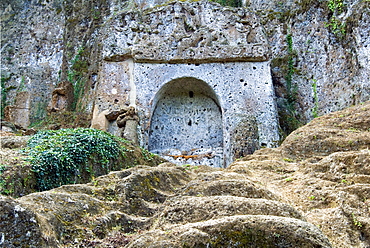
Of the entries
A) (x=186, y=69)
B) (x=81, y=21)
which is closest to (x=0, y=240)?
(x=186, y=69)

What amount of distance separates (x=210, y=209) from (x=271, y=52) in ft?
44.3

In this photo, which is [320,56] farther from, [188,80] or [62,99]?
[62,99]

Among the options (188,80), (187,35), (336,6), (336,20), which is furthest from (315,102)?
(187,35)

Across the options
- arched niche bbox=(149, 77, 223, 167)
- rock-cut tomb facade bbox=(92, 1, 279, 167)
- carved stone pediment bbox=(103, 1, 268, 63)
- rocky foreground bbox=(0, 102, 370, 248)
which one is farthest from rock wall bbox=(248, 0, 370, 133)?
rocky foreground bbox=(0, 102, 370, 248)

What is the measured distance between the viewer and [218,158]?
15.4 metres

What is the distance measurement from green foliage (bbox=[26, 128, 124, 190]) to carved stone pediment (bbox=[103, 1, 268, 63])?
615 centimetres

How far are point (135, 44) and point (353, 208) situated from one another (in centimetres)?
1299

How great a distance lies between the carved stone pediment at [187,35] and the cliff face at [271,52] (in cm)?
108

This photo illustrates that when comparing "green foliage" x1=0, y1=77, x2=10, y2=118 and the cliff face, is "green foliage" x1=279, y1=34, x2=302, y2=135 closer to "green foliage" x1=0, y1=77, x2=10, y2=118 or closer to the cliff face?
the cliff face

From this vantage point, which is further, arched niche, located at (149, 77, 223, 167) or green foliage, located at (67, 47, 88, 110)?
green foliage, located at (67, 47, 88, 110)

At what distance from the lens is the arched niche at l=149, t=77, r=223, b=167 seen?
655 inches

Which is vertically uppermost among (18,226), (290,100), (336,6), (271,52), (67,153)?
(336,6)

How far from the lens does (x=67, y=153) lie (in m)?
9.78

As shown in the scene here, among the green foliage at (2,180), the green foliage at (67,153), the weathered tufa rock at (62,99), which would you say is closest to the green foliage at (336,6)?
the green foliage at (67,153)
